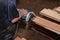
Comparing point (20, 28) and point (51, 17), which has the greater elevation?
point (51, 17)

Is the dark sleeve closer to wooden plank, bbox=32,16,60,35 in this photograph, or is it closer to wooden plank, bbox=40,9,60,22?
wooden plank, bbox=32,16,60,35

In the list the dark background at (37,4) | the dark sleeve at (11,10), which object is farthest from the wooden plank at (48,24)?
the dark background at (37,4)

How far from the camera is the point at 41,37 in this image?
6.12 ft

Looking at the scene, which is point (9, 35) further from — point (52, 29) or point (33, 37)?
point (33, 37)

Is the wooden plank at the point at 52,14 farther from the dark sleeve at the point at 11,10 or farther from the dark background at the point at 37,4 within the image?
the dark background at the point at 37,4

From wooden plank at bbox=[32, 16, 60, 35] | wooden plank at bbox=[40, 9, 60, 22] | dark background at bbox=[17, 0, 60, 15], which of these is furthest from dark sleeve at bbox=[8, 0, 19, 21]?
dark background at bbox=[17, 0, 60, 15]

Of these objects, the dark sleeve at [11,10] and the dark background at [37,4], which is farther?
the dark background at [37,4]

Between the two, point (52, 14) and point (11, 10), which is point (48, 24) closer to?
point (52, 14)

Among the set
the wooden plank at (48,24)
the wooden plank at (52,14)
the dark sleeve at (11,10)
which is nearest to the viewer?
the dark sleeve at (11,10)

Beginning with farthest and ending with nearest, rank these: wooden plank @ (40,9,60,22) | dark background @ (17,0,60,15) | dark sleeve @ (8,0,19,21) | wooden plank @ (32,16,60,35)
→ dark background @ (17,0,60,15) → wooden plank @ (40,9,60,22) → wooden plank @ (32,16,60,35) → dark sleeve @ (8,0,19,21)

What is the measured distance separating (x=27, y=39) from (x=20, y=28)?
0.83 feet

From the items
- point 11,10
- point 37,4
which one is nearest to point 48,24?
point 11,10

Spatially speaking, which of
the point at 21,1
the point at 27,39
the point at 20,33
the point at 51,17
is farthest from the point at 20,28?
the point at 21,1

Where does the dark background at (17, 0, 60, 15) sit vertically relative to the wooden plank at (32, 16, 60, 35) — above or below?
below
